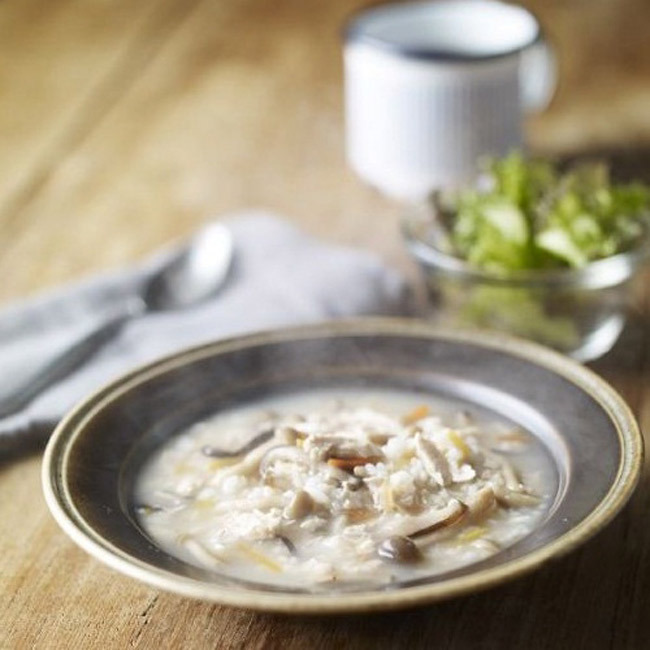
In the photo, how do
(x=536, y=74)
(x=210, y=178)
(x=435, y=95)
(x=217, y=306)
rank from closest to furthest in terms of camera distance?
1. (x=217, y=306)
2. (x=435, y=95)
3. (x=536, y=74)
4. (x=210, y=178)

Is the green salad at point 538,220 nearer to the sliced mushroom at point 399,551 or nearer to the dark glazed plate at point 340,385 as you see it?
the dark glazed plate at point 340,385

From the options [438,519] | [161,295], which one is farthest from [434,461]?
[161,295]

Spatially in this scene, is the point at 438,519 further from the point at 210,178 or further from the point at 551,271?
the point at 210,178

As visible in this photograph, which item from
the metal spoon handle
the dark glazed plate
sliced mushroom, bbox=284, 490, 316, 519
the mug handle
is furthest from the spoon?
the mug handle

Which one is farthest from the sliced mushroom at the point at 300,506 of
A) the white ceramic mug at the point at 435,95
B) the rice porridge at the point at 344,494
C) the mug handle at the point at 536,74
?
the mug handle at the point at 536,74

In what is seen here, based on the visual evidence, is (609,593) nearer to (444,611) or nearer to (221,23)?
(444,611)

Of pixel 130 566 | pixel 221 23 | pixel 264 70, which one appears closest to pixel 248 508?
pixel 130 566
